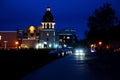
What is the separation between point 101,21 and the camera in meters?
126

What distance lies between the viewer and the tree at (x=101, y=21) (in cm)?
12538

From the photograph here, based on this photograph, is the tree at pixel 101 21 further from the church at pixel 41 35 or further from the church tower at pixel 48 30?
the church tower at pixel 48 30

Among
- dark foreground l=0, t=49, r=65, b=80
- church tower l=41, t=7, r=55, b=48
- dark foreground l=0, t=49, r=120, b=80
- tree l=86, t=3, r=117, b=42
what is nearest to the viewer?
dark foreground l=0, t=49, r=65, b=80

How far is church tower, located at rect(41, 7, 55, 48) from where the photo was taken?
7092 inches

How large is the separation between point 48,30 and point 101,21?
59.2 metres

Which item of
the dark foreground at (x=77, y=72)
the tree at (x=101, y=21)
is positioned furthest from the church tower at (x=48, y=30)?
the dark foreground at (x=77, y=72)

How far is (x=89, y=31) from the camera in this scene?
12800 cm

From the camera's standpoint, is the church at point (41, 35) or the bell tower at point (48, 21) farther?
the bell tower at point (48, 21)

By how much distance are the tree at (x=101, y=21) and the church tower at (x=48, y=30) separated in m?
53.6

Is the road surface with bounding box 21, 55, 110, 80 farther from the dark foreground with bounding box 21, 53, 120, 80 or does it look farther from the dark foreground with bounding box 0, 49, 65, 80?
the dark foreground with bounding box 0, 49, 65, 80

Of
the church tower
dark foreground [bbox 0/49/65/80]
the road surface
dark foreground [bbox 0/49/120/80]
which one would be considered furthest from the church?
the road surface

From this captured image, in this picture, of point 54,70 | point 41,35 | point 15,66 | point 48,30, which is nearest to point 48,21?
point 48,30

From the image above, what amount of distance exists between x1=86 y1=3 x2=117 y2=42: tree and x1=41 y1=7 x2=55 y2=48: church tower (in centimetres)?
5358

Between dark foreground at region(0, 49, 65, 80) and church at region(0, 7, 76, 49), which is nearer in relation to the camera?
dark foreground at region(0, 49, 65, 80)
